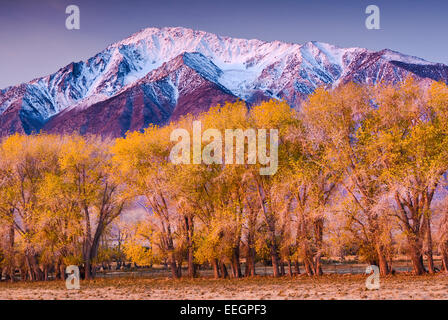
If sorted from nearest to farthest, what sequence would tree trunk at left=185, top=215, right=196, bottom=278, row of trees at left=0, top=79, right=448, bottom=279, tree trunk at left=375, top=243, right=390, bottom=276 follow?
row of trees at left=0, top=79, right=448, bottom=279
tree trunk at left=375, top=243, right=390, bottom=276
tree trunk at left=185, top=215, right=196, bottom=278

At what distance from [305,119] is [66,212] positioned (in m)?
26.2

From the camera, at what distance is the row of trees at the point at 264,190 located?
3259cm

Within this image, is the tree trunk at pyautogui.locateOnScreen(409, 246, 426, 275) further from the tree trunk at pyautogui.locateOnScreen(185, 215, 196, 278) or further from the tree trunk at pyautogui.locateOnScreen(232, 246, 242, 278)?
the tree trunk at pyautogui.locateOnScreen(185, 215, 196, 278)

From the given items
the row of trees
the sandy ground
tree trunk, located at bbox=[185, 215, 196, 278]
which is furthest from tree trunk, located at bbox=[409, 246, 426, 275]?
tree trunk, located at bbox=[185, 215, 196, 278]

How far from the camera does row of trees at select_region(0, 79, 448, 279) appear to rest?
32.6 m

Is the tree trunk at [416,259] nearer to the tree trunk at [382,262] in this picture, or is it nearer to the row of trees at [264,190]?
the row of trees at [264,190]

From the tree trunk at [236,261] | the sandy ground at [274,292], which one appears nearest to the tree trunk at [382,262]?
the sandy ground at [274,292]

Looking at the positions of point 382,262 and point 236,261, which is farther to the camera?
point 236,261

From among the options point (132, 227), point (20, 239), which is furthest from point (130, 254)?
point (20, 239)

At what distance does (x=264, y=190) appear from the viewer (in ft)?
130

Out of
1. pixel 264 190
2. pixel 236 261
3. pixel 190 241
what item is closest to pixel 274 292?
pixel 264 190

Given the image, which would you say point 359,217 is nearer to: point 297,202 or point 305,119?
point 297,202

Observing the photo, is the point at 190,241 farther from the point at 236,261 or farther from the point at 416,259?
the point at 416,259

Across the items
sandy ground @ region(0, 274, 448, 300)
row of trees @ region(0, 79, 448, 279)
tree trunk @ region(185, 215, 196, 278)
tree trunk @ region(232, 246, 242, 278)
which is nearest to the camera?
sandy ground @ region(0, 274, 448, 300)
